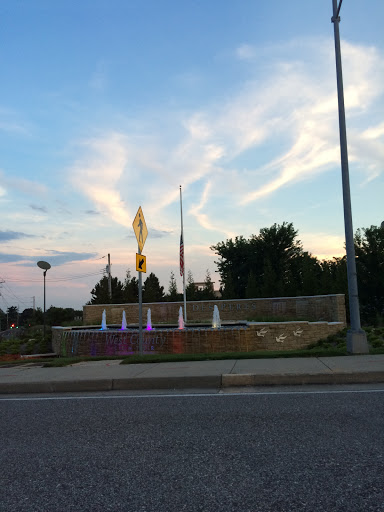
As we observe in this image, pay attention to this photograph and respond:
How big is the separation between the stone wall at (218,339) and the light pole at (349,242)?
6589 mm

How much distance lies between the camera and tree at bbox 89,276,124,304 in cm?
4397

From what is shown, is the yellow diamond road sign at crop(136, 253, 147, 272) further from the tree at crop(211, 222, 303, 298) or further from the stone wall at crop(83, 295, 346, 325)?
the tree at crop(211, 222, 303, 298)

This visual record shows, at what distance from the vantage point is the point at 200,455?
4191 mm

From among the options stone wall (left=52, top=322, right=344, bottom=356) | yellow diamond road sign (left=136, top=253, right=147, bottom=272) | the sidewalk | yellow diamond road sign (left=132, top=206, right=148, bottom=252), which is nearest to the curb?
the sidewalk

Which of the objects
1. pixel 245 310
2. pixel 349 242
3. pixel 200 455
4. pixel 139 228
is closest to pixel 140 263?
pixel 139 228

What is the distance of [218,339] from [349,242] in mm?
7635

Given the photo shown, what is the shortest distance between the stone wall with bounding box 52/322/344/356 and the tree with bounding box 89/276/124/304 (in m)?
25.0

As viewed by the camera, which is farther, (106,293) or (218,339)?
(106,293)

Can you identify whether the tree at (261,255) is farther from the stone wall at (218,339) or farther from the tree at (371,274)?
the stone wall at (218,339)

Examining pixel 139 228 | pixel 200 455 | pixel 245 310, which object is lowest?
pixel 200 455

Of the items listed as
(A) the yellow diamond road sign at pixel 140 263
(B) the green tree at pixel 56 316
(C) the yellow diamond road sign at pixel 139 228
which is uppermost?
(C) the yellow diamond road sign at pixel 139 228

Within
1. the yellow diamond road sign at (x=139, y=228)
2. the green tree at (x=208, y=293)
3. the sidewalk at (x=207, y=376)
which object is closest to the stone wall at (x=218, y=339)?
the yellow diamond road sign at (x=139, y=228)

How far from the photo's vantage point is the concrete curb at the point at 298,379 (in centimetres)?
752

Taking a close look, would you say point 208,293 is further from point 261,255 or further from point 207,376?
point 207,376
